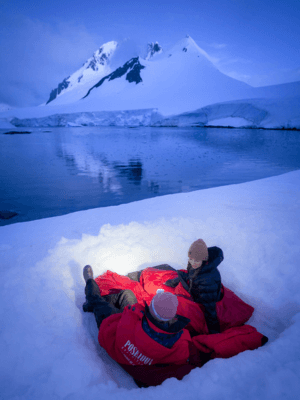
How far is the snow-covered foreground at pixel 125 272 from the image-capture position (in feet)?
4.15

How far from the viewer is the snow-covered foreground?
Result: 4.15 ft

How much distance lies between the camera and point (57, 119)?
50.9 metres

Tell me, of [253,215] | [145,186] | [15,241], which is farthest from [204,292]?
[145,186]

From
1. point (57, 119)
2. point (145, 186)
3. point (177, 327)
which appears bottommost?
point (145, 186)

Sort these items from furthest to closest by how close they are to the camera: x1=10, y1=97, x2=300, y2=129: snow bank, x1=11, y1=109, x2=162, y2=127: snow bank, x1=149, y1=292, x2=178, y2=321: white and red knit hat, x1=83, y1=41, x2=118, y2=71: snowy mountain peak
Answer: x1=83, y1=41, x2=118, y2=71: snowy mountain peak
x1=11, y1=109, x2=162, y2=127: snow bank
x1=10, y1=97, x2=300, y2=129: snow bank
x1=149, y1=292, x2=178, y2=321: white and red knit hat

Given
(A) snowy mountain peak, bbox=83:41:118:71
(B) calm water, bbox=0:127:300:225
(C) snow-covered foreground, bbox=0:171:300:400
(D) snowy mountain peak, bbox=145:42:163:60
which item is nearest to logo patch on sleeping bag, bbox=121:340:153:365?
(C) snow-covered foreground, bbox=0:171:300:400

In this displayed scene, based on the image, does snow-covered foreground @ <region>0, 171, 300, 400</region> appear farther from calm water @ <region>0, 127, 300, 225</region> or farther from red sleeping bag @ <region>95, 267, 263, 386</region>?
calm water @ <region>0, 127, 300, 225</region>

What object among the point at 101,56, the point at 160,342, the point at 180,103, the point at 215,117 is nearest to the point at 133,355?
the point at 160,342

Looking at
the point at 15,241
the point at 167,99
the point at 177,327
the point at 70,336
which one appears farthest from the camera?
the point at 167,99

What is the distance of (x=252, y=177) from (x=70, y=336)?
942 centimetres

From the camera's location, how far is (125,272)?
258 cm

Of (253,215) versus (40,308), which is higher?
(253,215)

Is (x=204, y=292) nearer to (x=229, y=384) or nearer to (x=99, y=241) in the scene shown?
(x=229, y=384)

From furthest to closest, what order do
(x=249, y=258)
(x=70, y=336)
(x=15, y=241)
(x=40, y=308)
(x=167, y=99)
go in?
(x=167, y=99), (x=15, y=241), (x=249, y=258), (x=40, y=308), (x=70, y=336)
